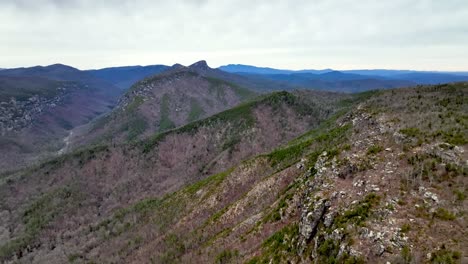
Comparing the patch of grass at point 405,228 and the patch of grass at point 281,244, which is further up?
the patch of grass at point 405,228

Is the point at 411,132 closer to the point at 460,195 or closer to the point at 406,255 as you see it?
the point at 460,195

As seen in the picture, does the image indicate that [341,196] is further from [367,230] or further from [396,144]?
[396,144]

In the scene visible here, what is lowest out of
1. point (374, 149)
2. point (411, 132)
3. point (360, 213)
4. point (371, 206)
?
point (360, 213)

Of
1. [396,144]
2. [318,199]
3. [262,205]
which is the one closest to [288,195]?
[262,205]

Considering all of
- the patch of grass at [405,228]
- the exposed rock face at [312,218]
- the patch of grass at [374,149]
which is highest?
the patch of grass at [374,149]

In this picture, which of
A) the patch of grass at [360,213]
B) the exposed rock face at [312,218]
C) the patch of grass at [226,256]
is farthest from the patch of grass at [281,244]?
the patch of grass at [360,213]

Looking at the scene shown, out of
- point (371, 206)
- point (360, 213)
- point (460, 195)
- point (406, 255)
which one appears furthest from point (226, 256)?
point (460, 195)

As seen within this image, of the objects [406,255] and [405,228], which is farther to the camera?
[405,228]

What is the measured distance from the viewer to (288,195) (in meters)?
72.2

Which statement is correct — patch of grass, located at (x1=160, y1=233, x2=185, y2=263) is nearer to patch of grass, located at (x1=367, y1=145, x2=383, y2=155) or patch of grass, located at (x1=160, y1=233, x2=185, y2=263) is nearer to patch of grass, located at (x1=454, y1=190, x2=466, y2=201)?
patch of grass, located at (x1=367, y1=145, x2=383, y2=155)

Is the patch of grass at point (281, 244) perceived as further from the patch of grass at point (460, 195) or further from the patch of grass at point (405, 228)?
the patch of grass at point (460, 195)

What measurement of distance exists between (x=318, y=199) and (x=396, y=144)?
17421mm

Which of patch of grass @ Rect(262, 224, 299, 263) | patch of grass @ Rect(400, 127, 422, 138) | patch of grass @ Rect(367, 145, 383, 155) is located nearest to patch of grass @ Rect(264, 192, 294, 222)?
patch of grass @ Rect(262, 224, 299, 263)

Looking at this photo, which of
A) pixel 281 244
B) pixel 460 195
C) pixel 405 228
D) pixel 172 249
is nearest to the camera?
pixel 405 228
